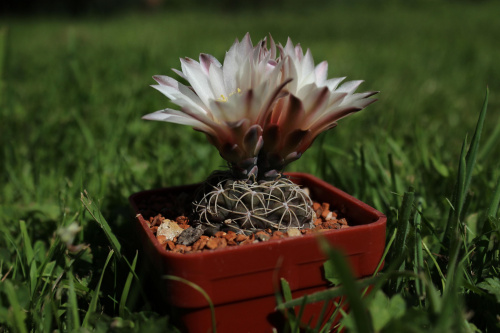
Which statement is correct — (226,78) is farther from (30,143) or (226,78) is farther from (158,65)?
(158,65)

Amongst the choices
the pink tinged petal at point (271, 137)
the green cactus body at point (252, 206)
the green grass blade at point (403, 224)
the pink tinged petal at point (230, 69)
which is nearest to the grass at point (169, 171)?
the green grass blade at point (403, 224)

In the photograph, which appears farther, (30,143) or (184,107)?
(30,143)

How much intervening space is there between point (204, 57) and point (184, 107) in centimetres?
19

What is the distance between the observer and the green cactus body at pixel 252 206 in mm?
1124

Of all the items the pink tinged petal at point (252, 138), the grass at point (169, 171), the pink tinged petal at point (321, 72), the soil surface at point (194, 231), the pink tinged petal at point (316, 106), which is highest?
the pink tinged petal at point (321, 72)

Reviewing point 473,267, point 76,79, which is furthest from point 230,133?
point 76,79

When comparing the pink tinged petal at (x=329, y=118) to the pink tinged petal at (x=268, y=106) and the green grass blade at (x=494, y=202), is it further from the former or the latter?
the green grass blade at (x=494, y=202)

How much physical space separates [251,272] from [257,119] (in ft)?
1.06

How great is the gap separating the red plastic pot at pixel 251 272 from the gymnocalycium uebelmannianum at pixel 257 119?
0.45ft

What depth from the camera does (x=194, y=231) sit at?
1.11 metres

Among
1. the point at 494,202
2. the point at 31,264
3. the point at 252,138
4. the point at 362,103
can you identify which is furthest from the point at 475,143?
the point at 31,264

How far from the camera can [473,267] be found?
1.25m

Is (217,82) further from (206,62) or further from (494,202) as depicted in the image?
(494,202)

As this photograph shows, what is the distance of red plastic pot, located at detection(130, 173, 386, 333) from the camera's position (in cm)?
95
